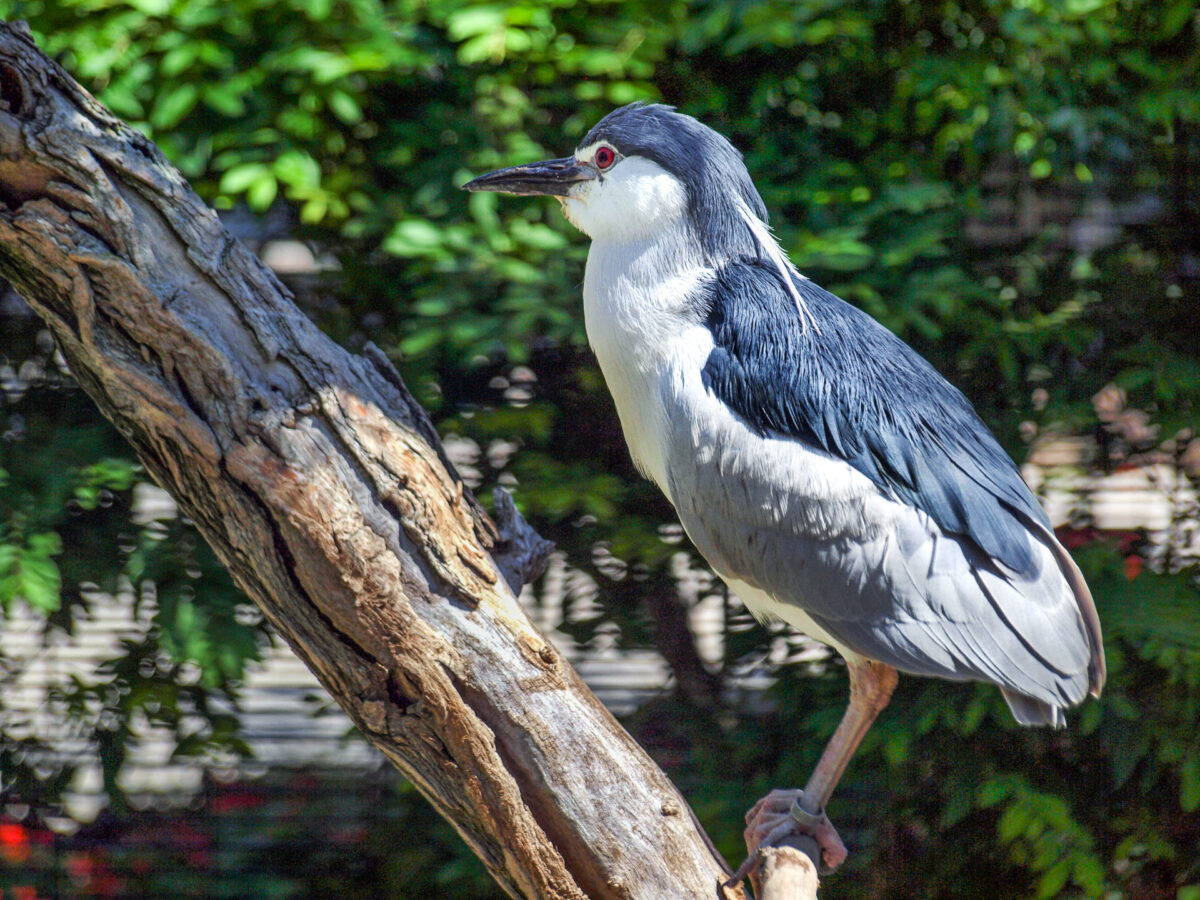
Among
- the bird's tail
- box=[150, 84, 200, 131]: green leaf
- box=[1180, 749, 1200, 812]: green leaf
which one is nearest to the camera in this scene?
the bird's tail

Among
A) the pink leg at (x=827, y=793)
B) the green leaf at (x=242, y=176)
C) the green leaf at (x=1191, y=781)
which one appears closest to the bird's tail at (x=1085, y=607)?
the pink leg at (x=827, y=793)

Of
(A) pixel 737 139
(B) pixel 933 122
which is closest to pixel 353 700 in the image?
(A) pixel 737 139

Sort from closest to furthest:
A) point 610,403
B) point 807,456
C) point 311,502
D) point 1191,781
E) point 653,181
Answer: point 311,502 → point 807,456 → point 653,181 → point 1191,781 → point 610,403

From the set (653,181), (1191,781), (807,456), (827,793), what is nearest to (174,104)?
(653,181)

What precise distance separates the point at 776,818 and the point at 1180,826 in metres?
1.34

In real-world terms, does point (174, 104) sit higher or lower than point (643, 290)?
higher

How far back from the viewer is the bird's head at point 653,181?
1713mm

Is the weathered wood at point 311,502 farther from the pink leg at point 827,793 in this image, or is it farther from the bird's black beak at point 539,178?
the bird's black beak at point 539,178

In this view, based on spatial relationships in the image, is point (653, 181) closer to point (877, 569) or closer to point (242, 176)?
point (877, 569)

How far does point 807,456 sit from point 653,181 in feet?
1.69

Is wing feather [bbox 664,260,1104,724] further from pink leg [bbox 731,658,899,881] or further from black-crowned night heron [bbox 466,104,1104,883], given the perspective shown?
pink leg [bbox 731,658,899,881]

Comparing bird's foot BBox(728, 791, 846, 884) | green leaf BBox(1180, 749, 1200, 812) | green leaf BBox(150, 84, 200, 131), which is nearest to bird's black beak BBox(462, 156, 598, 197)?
→ green leaf BBox(150, 84, 200, 131)

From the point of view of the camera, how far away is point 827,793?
170 centimetres

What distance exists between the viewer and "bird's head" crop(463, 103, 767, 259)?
5.62 ft
